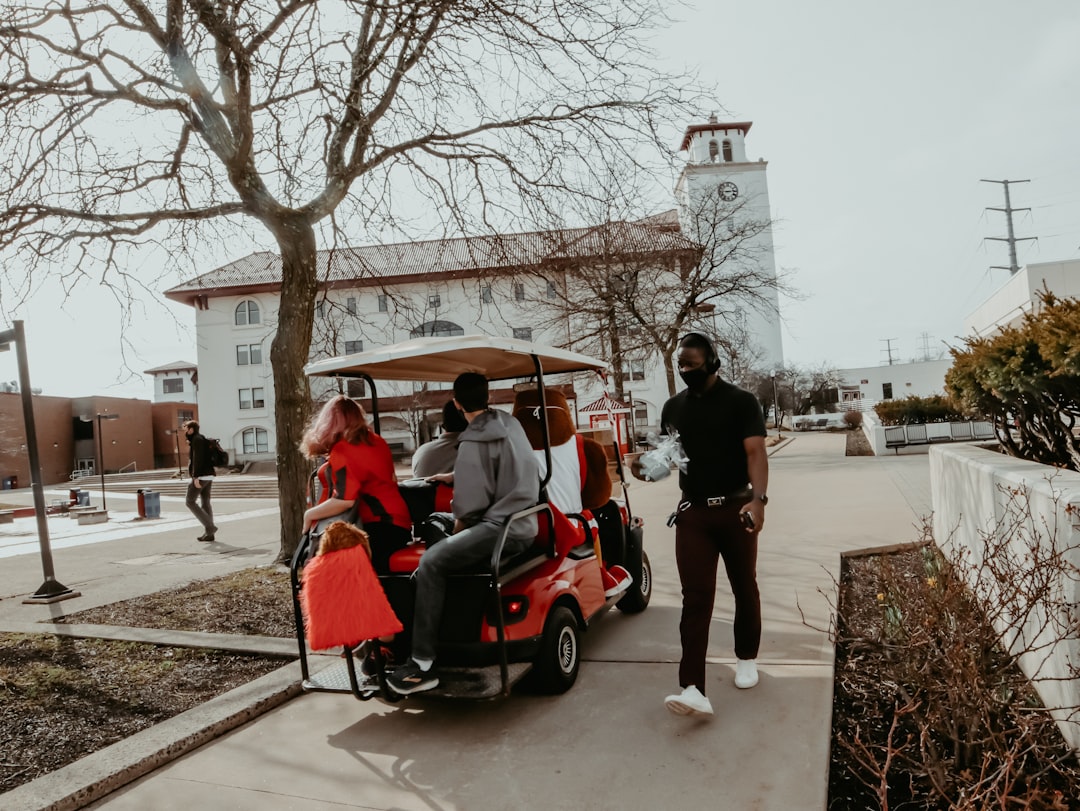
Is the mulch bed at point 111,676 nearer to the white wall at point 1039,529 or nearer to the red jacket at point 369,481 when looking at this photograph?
the red jacket at point 369,481

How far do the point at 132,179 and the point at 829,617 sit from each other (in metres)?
9.42

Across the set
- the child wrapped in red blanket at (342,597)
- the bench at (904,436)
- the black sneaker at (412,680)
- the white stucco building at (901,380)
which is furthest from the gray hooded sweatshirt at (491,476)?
the white stucco building at (901,380)

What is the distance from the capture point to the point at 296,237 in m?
9.31

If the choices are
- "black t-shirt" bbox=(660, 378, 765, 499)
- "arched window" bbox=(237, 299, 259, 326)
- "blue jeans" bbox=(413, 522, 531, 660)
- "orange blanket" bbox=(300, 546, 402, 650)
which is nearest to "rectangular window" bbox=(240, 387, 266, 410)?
"arched window" bbox=(237, 299, 259, 326)

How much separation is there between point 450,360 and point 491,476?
3.64 ft

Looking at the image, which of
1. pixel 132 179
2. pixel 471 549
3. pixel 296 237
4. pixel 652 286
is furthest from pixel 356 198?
pixel 652 286

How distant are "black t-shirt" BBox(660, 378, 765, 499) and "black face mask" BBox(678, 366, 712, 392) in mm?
47

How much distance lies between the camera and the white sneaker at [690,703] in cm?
391

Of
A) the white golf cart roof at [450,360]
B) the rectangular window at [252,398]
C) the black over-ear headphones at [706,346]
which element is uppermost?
the rectangular window at [252,398]

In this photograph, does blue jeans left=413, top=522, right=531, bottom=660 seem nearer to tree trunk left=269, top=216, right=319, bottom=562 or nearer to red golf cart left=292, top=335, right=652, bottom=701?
red golf cart left=292, top=335, right=652, bottom=701

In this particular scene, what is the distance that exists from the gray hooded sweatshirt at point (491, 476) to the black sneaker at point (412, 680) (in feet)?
2.73

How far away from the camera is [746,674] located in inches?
174

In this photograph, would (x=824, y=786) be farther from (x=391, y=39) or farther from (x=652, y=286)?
(x=652, y=286)

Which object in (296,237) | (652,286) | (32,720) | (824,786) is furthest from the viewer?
(652,286)
